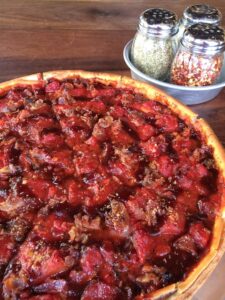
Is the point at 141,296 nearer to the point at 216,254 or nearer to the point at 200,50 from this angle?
the point at 216,254

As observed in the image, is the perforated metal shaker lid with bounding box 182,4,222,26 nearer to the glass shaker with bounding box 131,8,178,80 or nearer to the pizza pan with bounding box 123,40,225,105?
the glass shaker with bounding box 131,8,178,80

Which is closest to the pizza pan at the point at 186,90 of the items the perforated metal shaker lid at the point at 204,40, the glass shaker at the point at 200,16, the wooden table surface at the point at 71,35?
the wooden table surface at the point at 71,35

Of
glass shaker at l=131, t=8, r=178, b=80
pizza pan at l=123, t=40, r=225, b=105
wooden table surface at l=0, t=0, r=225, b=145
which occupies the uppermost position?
glass shaker at l=131, t=8, r=178, b=80

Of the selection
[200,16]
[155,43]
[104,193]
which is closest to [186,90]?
[155,43]

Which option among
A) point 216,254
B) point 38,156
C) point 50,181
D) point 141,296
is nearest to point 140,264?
point 141,296

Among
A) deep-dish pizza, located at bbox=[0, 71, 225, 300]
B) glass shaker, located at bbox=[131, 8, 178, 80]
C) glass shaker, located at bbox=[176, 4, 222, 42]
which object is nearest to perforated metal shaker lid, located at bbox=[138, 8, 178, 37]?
glass shaker, located at bbox=[131, 8, 178, 80]

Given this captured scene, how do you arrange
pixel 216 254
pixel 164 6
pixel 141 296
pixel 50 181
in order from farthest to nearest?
1. pixel 164 6
2. pixel 50 181
3. pixel 216 254
4. pixel 141 296

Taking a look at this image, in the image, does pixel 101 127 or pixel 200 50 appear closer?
pixel 101 127
